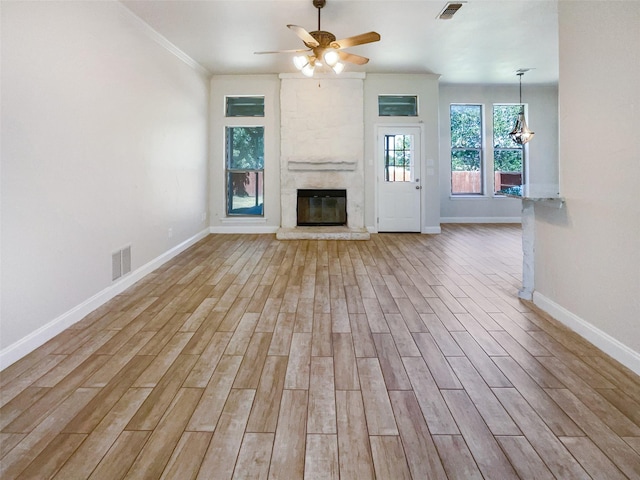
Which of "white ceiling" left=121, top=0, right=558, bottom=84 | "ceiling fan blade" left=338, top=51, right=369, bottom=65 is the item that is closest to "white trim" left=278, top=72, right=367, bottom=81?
"white ceiling" left=121, top=0, right=558, bottom=84

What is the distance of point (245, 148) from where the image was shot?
7.52 meters

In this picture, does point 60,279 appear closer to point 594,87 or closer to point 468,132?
point 594,87

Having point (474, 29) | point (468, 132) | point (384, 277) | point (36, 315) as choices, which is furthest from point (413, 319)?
point (468, 132)

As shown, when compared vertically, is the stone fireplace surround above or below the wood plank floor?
above

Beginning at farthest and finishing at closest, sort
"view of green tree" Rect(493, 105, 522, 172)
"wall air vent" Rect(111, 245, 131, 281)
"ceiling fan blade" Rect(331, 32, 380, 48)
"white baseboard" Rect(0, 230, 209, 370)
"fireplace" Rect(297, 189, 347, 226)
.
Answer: "view of green tree" Rect(493, 105, 522, 172)
"fireplace" Rect(297, 189, 347, 226)
"ceiling fan blade" Rect(331, 32, 380, 48)
"wall air vent" Rect(111, 245, 131, 281)
"white baseboard" Rect(0, 230, 209, 370)

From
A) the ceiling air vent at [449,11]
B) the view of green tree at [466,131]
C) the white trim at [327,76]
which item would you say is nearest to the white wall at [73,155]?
the white trim at [327,76]

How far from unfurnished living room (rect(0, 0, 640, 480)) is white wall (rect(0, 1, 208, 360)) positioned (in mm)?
19

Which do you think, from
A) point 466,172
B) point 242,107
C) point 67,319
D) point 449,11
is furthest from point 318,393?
point 466,172

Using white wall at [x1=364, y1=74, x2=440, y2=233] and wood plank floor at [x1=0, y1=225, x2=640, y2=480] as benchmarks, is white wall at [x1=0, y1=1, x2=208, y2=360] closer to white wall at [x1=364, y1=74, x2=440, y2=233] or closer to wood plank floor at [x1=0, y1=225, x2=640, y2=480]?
wood plank floor at [x1=0, y1=225, x2=640, y2=480]

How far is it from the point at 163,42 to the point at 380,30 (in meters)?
2.80

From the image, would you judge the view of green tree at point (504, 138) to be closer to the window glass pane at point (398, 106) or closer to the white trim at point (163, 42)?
the window glass pane at point (398, 106)

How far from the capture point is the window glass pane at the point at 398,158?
7.45 meters

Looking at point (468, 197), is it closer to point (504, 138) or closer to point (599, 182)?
point (504, 138)

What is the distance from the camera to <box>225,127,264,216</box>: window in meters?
7.49
